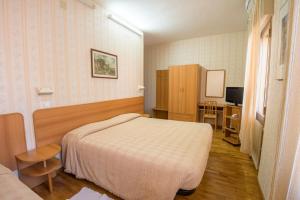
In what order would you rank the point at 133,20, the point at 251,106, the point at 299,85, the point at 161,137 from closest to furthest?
1. the point at 299,85
2. the point at 161,137
3. the point at 251,106
4. the point at 133,20

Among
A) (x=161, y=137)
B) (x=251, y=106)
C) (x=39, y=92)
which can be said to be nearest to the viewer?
(x=39, y=92)

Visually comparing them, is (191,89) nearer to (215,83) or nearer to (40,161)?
(215,83)

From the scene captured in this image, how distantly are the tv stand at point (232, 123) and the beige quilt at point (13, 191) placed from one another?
3481 mm

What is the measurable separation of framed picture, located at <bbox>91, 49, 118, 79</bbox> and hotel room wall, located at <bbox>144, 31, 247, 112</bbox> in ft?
8.33

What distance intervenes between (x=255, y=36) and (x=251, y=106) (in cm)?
114

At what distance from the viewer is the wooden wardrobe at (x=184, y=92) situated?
4.14 m

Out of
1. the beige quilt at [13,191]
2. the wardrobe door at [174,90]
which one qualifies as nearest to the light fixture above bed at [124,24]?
the wardrobe door at [174,90]

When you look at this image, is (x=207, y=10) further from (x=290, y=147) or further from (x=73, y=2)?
(x=290, y=147)

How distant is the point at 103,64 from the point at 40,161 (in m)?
1.84

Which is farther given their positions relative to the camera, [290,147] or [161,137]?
[161,137]

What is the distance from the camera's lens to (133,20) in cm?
338

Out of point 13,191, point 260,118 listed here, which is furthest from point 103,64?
point 260,118

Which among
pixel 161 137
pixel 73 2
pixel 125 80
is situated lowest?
pixel 161 137

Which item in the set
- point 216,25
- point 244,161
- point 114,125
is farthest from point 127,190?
point 216,25
